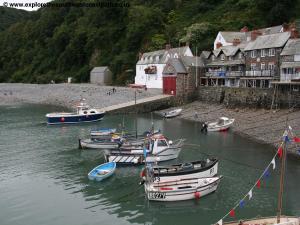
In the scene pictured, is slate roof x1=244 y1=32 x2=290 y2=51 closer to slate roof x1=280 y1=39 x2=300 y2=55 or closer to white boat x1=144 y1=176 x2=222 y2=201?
slate roof x1=280 y1=39 x2=300 y2=55

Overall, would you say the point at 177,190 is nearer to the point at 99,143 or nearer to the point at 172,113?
the point at 99,143

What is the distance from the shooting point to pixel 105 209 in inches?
1128

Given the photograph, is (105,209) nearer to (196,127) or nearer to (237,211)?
(237,211)

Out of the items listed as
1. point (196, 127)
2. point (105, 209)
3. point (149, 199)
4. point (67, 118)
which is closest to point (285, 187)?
point (149, 199)

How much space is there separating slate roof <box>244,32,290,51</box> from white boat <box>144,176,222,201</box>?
38994 millimetres

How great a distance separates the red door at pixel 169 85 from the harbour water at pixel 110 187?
87.3 feet

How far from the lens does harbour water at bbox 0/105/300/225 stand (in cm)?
2758

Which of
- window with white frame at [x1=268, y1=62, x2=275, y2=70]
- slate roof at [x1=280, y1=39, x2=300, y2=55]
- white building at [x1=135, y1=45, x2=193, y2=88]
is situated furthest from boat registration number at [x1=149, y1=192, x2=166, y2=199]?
white building at [x1=135, y1=45, x2=193, y2=88]

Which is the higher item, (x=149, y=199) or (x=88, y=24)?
(x=88, y=24)

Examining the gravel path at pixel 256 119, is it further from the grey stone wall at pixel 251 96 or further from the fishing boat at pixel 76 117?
the fishing boat at pixel 76 117

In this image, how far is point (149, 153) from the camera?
40188mm

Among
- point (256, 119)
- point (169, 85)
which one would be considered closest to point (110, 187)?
point (256, 119)

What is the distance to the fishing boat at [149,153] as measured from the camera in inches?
1561

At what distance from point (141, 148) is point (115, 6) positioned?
355 ft
